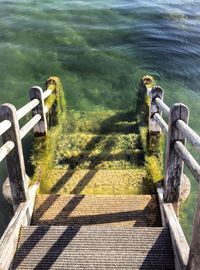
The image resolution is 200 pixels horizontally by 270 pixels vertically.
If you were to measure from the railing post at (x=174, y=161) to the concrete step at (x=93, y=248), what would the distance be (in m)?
0.58

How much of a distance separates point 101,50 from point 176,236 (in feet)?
30.3

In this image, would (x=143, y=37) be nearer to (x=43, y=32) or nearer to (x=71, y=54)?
(x=71, y=54)

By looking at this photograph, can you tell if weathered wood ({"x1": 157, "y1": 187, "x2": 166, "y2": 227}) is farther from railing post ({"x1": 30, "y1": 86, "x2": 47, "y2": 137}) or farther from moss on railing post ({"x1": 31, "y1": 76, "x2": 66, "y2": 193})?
railing post ({"x1": 30, "y1": 86, "x2": 47, "y2": 137})

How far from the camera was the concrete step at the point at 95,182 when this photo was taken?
5.66 meters

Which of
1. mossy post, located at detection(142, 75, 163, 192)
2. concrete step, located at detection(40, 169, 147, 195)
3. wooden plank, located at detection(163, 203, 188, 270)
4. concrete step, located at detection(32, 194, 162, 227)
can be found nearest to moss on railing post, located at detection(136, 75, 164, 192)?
mossy post, located at detection(142, 75, 163, 192)

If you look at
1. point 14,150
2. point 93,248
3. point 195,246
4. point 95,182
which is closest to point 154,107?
point 95,182

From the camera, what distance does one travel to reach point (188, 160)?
3.77 metres

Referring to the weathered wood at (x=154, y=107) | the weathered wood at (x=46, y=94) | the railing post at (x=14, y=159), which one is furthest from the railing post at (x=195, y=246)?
the weathered wood at (x=46, y=94)

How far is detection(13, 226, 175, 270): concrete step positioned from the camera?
3973 mm

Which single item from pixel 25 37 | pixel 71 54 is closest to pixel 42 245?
pixel 71 54

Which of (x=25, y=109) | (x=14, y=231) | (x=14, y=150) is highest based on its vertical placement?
(x=25, y=109)

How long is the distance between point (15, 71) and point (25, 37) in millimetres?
2673

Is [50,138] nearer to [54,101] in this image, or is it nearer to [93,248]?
[54,101]

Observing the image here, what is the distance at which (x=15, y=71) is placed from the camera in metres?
10.8
